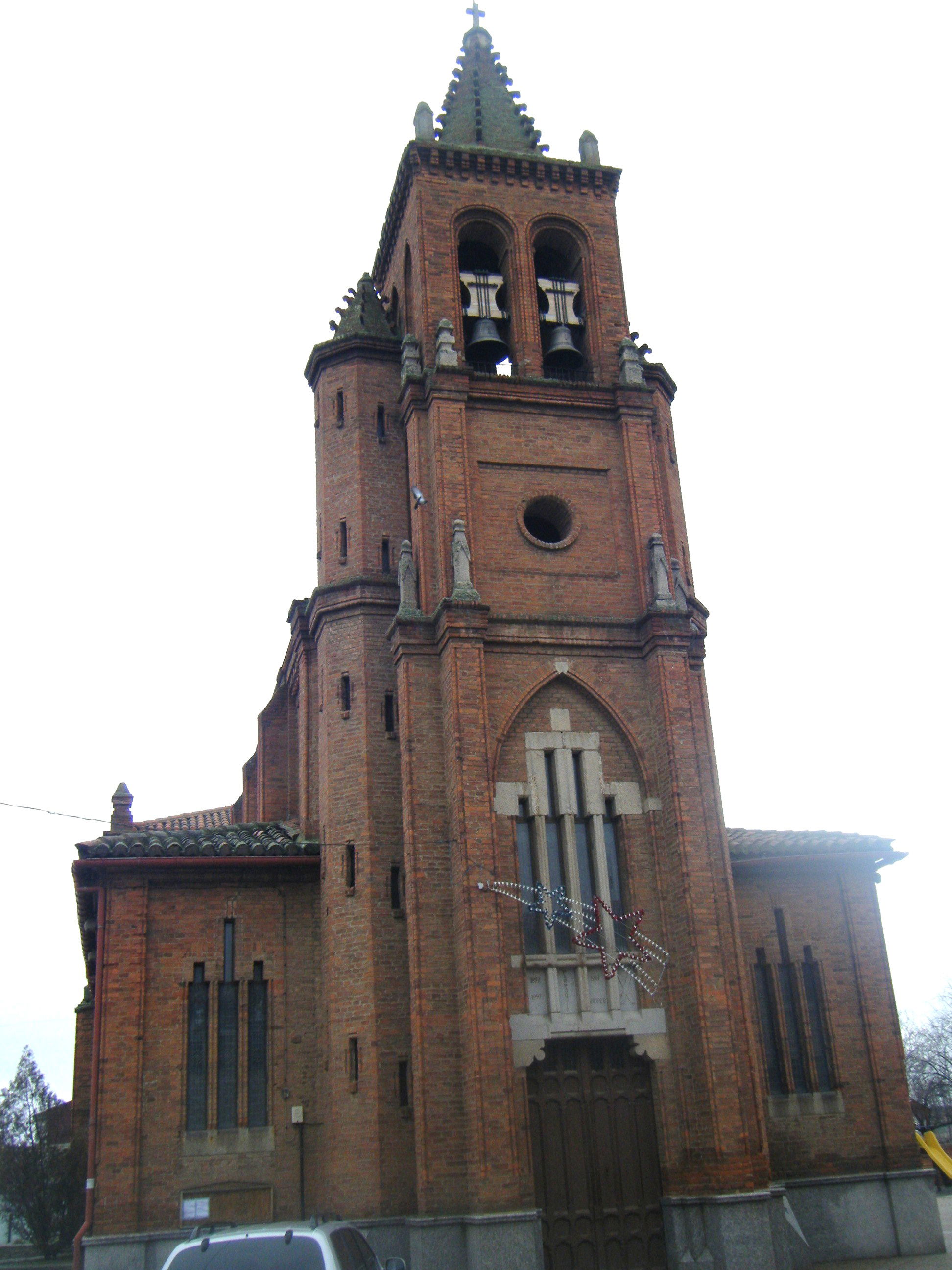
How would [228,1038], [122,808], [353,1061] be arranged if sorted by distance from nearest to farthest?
[353,1061] < [228,1038] < [122,808]

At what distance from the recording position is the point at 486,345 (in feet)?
85.6

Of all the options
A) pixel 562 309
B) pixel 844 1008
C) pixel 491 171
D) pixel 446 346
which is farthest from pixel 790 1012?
pixel 491 171

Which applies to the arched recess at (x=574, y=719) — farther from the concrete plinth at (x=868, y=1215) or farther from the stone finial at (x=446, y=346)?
the concrete plinth at (x=868, y=1215)

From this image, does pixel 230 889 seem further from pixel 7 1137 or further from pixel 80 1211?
pixel 7 1137

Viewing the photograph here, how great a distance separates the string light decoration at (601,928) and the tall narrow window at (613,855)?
0.35 metres

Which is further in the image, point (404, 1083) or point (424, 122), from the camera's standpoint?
point (424, 122)

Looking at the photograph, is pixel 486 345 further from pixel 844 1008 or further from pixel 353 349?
pixel 844 1008

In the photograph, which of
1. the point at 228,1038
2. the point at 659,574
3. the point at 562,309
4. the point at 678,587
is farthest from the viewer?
the point at 562,309

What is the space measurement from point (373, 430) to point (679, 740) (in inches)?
375

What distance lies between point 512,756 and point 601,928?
136 inches

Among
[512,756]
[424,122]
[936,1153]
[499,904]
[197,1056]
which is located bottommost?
[936,1153]

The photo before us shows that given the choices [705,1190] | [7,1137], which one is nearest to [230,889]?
[705,1190]

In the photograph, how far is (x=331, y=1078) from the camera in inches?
835

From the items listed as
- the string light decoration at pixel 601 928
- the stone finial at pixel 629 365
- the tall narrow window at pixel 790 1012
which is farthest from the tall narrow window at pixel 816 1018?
the stone finial at pixel 629 365
